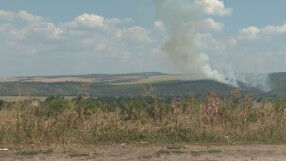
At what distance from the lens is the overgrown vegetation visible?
53.2 ft

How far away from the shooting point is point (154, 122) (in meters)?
18.2

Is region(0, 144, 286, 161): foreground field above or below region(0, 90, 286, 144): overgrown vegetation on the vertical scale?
below

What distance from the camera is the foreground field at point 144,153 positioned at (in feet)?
44.0

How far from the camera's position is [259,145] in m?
16.4

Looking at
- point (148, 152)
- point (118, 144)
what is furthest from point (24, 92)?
point (148, 152)

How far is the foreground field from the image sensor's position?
13398mm

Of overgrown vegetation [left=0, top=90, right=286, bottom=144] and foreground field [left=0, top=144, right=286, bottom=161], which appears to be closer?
foreground field [left=0, top=144, right=286, bottom=161]

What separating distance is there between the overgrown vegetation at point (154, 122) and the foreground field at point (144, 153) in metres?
0.89

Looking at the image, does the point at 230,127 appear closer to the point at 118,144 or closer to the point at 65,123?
the point at 118,144

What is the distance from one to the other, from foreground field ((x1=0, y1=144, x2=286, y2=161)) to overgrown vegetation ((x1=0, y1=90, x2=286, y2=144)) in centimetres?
89

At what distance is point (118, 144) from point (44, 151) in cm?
292

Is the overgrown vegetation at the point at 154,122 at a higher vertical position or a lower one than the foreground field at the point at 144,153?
higher

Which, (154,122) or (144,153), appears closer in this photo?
(144,153)

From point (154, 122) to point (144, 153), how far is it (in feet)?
13.5
